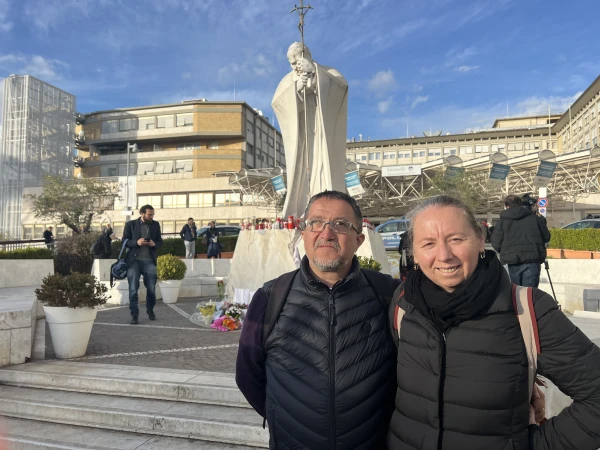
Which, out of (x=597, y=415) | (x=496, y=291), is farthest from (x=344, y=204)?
(x=597, y=415)

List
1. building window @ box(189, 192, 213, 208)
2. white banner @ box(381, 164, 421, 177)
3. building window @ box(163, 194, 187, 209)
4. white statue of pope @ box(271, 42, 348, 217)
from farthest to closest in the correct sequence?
1. building window @ box(163, 194, 187, 209)
2. building window @ box(189, 192, 213, 208)
3. white banner @ box(381, 164, 421, 177)
4. white statue of pope @ box(271, 42, 348, 217)

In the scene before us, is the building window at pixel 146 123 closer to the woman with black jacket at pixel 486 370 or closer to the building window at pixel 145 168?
the building window at pixel 145 168

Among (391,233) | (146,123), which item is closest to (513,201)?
(391,233)

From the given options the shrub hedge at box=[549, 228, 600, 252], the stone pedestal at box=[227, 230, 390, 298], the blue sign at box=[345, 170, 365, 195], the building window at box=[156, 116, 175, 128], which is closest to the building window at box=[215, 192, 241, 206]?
the building window at box=[156, 116, 175, 128]

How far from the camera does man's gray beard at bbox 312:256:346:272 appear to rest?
1.89m

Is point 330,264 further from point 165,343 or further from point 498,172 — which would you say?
point 498,172

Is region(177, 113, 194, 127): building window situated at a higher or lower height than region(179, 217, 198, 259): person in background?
higher

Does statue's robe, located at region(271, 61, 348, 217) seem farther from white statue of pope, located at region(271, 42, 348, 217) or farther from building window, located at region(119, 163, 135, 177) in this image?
building window, located at region(119, 163, 135, 177)

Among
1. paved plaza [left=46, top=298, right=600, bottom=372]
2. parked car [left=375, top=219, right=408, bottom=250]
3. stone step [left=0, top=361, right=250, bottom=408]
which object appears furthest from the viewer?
parked car [left=375, top=219, right=408, bottom=250]

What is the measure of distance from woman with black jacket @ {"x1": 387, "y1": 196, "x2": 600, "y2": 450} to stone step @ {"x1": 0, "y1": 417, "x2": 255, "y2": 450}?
7.19ft

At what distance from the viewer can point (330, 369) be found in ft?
5.78

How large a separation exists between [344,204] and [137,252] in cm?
577

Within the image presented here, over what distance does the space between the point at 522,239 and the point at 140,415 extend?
4716mm

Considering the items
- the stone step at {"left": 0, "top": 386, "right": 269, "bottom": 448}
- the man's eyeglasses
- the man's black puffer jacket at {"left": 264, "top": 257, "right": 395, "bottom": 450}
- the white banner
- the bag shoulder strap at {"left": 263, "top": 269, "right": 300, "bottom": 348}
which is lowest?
the stone step at {"left": 0, "top": 386, "right": 269, "bottom": 448}
